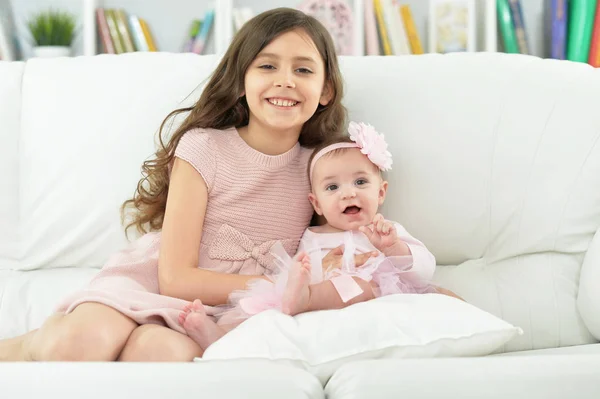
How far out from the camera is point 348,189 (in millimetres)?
1517

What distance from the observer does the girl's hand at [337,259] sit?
143 cm

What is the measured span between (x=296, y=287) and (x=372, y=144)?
38 centimetres

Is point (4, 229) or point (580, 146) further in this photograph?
point (4, 229)

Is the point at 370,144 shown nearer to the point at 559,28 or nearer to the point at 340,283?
the point at 340,283

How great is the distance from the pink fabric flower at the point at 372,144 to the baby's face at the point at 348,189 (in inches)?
1.0

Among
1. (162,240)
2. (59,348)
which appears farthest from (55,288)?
(59,348)

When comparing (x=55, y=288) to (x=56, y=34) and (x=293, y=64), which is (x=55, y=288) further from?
(x=56, y=34)

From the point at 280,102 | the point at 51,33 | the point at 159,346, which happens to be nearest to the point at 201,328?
the point at 159,346

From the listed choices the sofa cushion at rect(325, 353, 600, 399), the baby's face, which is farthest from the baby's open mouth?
the sofa cushion at rect(325, 353, 600, 399)

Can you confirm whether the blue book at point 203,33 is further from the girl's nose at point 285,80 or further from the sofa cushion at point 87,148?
the girl's nose at point 285,80

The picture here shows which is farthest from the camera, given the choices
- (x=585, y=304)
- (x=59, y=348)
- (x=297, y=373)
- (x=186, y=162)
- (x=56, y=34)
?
(x=56, y=34)

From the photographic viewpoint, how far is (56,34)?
292 cm

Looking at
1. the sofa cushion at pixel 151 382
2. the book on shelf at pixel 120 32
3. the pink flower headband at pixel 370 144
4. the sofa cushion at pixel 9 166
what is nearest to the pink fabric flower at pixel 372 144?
the pink flower headband at pixel 370 144

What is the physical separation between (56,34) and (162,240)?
1.74m
